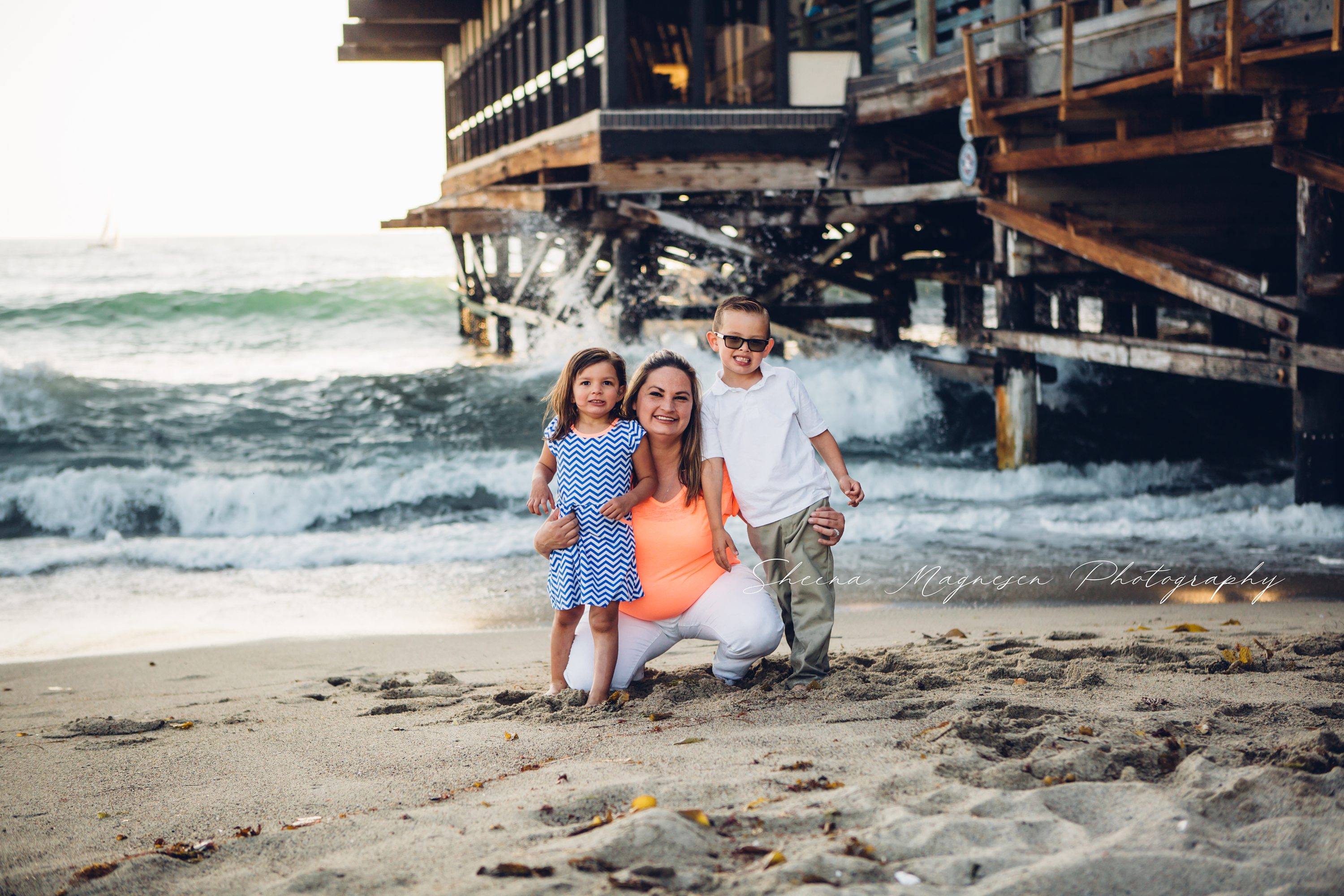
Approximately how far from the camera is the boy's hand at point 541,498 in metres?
3.83

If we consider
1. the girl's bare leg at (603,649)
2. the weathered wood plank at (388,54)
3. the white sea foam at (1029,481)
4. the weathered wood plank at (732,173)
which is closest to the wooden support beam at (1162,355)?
the white sea foam at (1029,481)

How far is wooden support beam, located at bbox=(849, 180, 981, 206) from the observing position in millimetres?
→ 10711

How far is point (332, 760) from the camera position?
3.35 meters

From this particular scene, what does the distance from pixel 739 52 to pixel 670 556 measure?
10.7 m

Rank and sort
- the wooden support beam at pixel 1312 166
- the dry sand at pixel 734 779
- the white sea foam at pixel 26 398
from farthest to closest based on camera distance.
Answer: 1. the white sea foam at pixel 26 398
2. the wooden support beam at pixel 1312 166
3. the dry sand at pixel 734 779

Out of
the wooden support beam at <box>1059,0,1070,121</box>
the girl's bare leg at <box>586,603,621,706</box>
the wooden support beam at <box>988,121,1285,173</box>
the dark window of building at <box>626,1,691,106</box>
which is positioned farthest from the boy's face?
the dark window of building at <box>626,1,691,106</box>

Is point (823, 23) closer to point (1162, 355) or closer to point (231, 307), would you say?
point (1162, 355)

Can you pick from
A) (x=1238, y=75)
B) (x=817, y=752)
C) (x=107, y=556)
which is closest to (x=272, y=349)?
(x=107, y=556)

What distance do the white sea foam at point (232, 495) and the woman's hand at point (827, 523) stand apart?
7.01 metres

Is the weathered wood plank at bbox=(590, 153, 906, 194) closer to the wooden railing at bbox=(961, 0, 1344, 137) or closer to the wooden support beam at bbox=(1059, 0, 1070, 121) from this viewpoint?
the wooden railing at bbox=(961, 0, 1344, 137)

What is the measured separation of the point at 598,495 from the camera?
12.3 feet

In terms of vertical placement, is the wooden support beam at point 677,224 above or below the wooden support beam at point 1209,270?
above

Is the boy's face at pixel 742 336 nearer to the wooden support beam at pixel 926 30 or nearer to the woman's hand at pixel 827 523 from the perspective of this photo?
the woman's hand at pixel 827 523

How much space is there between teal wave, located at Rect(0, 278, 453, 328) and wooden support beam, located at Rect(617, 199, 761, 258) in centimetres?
2191
